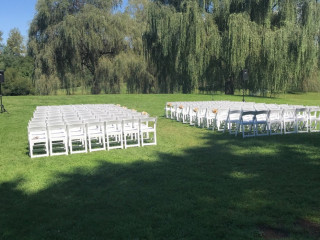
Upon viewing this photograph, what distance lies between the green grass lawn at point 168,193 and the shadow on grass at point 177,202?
0.04 feet

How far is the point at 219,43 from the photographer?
22578 mm

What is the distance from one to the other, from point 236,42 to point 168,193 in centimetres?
1839

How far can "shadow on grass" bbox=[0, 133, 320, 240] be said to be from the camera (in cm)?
359

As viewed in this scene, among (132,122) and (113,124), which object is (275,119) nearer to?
(132,122)

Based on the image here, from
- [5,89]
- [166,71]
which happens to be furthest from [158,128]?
[5,89]

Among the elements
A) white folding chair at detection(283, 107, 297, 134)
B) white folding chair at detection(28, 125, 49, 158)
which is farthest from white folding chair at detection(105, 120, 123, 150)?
white folding chair at detection(283, 107, 297, 134)

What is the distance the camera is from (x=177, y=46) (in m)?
24.0

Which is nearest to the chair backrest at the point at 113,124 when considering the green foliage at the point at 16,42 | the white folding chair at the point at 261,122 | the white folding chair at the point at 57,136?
the white folding chair at the point at 57,136

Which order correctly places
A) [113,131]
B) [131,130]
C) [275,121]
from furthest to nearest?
[275,121] → [131,130] → [113,131]

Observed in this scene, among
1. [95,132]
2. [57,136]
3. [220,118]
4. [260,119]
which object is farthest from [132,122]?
[260,119]

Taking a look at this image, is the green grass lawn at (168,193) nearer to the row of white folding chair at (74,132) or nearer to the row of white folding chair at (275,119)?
the row of white folding chair at (74,132)

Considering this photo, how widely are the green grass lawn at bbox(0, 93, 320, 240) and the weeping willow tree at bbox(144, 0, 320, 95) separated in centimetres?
1405

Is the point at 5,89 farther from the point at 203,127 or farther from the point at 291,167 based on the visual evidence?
the point at 291,167

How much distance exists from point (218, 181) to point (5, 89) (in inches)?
1387
